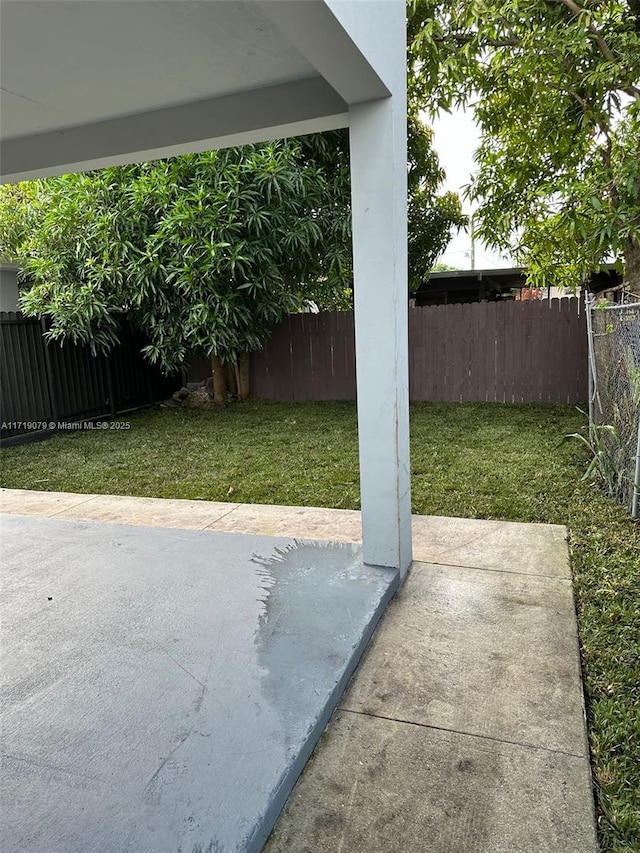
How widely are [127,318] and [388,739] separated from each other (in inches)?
285

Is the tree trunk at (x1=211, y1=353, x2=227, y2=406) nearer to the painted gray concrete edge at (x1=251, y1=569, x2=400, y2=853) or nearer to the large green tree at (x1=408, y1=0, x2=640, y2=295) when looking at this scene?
the large green tree at (x1=408, y1=0, x2=640, y2=295)

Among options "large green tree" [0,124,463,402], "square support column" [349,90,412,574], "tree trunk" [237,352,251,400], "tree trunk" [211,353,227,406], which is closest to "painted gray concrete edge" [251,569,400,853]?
"square support column" [349,90,412,574]

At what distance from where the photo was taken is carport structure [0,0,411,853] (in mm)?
1659

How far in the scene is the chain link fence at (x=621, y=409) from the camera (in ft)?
12.0

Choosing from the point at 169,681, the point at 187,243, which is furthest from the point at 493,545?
the point at 187,243

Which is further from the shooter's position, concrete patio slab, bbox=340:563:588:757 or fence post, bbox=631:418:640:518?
fence post, bbox=631:418:640:518

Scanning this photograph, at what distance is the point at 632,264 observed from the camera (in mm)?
6453

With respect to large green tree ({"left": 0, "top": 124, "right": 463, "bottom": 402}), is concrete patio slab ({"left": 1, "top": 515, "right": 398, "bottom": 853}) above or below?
below

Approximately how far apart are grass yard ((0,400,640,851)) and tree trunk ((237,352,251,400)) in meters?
0.52

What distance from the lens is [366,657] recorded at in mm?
2355

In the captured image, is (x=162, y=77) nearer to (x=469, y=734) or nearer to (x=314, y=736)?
(x=314, y=736)

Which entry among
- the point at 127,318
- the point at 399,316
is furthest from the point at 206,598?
the point at 127,318

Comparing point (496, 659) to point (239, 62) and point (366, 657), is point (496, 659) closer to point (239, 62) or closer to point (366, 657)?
point (366, 657)

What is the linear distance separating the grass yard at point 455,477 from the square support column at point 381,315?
1.00 metres
